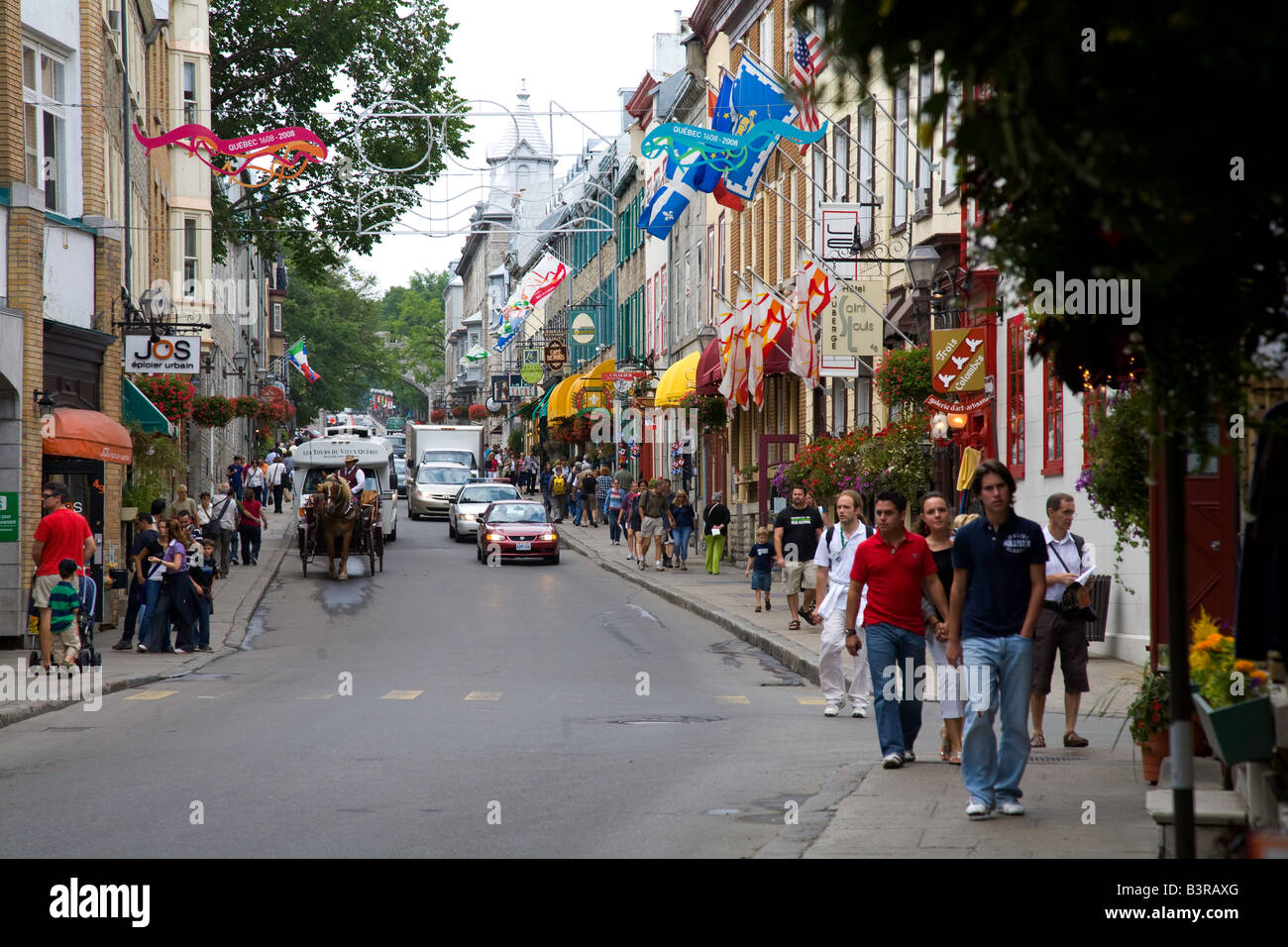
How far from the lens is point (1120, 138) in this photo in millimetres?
3709

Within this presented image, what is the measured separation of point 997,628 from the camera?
877cm

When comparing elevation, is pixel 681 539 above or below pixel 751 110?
below

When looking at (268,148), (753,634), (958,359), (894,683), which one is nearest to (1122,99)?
(894,683)

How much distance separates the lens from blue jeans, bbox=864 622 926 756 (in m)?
10.5

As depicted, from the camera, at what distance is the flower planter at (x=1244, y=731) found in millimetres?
5758

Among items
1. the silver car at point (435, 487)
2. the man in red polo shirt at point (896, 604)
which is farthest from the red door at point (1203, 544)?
the silver car at point (435, 487)

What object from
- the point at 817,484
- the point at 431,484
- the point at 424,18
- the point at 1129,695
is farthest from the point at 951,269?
the point at 431,484

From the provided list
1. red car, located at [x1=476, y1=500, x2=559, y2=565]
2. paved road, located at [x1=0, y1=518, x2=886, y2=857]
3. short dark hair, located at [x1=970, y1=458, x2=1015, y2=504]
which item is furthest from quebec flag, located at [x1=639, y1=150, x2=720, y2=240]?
short dark hair, located at [x1=970, y1=458, x2=1015, y2=504]

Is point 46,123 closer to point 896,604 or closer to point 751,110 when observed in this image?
point 751,110

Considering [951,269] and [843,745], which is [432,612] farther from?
[843,745]

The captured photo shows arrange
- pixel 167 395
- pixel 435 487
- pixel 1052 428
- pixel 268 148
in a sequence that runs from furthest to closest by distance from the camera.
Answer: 1. pixel 435 487
2. pixel 167 395
3. pixel 268 148
4. pixel 1052 428

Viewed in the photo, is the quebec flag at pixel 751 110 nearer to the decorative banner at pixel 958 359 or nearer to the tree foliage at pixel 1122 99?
the decorative banner at pixel 958 359

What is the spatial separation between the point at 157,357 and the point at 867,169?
40.2 feet

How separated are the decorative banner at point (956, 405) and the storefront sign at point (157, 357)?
11013 mm
